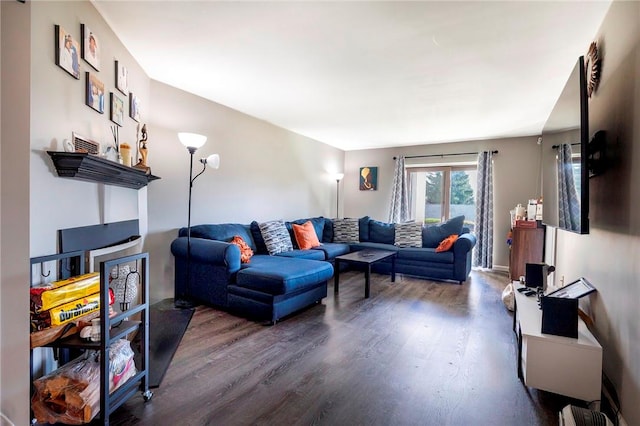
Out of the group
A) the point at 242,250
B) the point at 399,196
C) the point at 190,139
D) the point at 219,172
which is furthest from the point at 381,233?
the point at 190,139

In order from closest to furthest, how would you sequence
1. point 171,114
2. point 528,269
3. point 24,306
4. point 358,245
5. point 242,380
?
1. point 24,306
2. point 242,380
3. point 528,269
4. point 171,114
5. point 358,245

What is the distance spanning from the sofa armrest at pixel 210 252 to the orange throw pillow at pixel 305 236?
1609 mm

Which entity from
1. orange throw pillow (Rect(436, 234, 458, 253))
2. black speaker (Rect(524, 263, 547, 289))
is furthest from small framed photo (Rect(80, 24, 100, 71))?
orange throw pillow (Rect(436, 234, 458, 253))

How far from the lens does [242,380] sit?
185cm

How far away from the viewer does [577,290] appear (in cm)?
203

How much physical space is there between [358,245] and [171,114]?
3.33 m

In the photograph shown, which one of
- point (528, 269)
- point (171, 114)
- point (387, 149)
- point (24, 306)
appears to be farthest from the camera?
point (387, 149)

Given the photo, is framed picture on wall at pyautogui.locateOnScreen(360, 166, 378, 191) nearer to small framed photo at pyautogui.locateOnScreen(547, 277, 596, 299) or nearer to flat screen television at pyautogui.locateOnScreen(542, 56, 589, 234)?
flat screen television at pyautogui.locateOnScreen(542, 56, 589, 234)

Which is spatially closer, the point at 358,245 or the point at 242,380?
the point at 242,380

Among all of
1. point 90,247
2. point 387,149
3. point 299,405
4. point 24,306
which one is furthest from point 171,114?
point 387,149

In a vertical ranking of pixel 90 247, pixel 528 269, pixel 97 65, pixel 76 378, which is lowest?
pixel 76 378

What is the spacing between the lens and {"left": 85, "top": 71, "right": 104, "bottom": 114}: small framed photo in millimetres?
1862

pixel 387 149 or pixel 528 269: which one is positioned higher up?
pixel 387 149

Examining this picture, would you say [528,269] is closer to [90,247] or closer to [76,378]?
[76,378]
